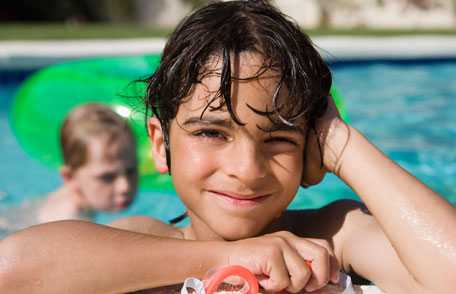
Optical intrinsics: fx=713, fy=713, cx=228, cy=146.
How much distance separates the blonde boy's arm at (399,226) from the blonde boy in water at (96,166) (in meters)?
2.55

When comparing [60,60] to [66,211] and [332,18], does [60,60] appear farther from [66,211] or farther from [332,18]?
[332,18]

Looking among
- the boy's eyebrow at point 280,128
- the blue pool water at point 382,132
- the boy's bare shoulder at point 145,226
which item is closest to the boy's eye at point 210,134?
the boy's eyebrow at point 280,128

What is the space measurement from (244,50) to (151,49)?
7199 millimetres

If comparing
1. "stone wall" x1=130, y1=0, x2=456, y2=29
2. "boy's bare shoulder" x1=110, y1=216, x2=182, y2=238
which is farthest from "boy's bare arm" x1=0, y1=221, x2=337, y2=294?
"stone wall" x1=130, y1=0, x2=456, y2=29

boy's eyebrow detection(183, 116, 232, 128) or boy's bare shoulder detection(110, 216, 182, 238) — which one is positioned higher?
boy's eyebrow detection(183, 116, 232, 128)

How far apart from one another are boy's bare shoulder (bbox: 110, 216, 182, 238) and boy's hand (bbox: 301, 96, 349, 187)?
0.59 metres

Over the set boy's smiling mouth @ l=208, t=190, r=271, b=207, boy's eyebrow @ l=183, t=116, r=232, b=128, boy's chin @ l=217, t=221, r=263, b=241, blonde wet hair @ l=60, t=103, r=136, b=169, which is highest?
boy's eyebrow @ l=183, t=116, r=232, b=128

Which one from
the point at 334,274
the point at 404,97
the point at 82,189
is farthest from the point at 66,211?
the point at 404,97

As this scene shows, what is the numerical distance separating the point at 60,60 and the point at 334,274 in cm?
715

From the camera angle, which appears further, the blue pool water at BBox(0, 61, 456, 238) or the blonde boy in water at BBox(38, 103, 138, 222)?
the blue pool water at BBox(0, 61, 456, 238)

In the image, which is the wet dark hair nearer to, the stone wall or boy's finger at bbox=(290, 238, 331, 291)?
boy's finger at bbox=(290, 238, 331, 291)

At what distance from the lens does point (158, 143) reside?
229 cm

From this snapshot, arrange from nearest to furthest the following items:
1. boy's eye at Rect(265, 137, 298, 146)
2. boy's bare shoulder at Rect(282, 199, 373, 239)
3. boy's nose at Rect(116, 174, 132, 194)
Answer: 1. boy's eye at Rect(265, 137, 298, 146)
2. boy's bare shoulder at Rect(282, 199, 373, 239)
3. boy's nose at Rect(116, 174, 132, 194)

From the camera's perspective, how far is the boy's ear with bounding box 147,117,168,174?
7.41ft
